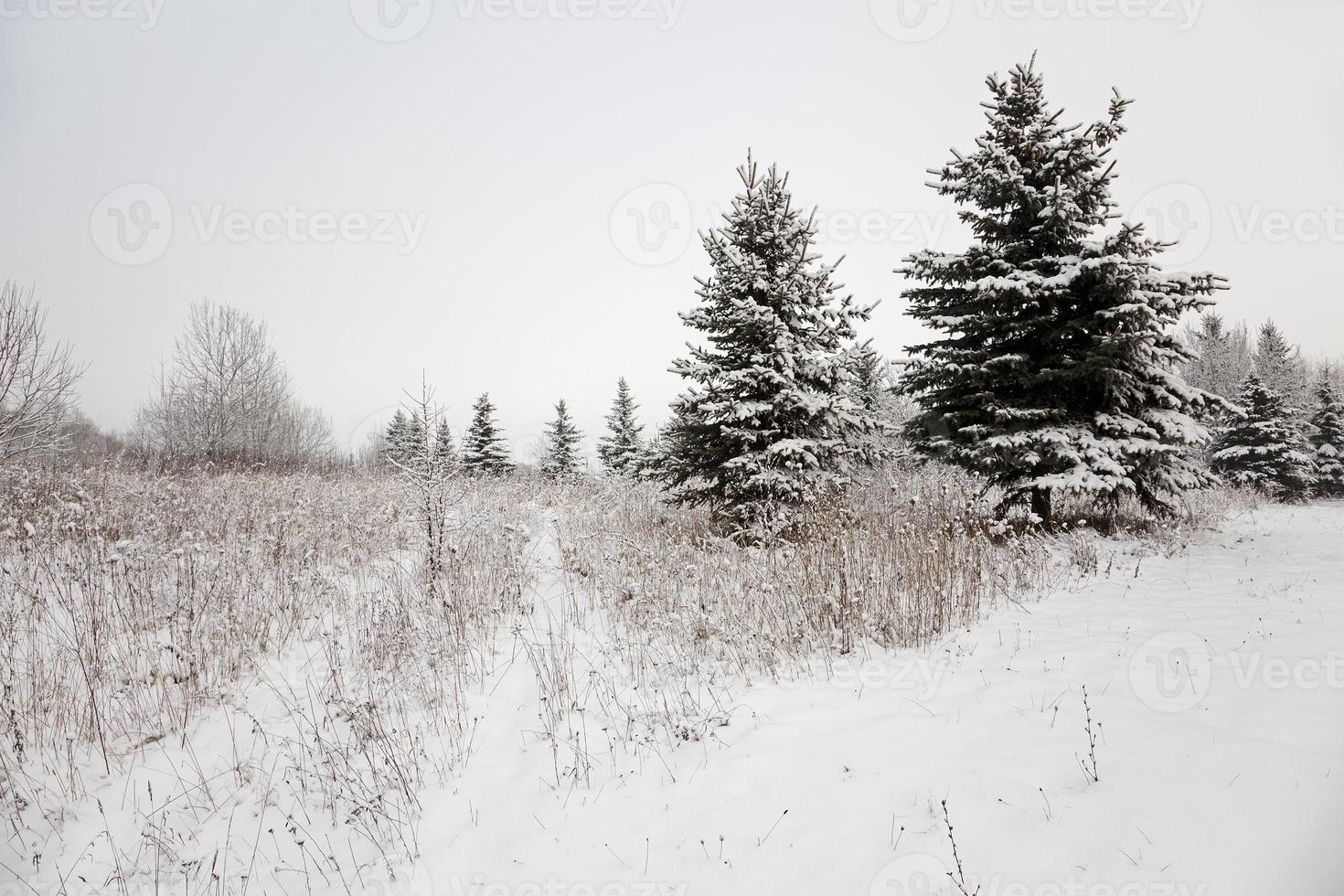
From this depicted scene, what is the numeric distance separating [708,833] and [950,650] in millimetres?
2777

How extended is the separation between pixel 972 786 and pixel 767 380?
6.05m

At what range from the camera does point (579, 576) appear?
7.07 m

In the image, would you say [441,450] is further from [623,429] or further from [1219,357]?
[1219,357]

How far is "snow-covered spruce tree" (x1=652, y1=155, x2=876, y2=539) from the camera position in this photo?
788 cm

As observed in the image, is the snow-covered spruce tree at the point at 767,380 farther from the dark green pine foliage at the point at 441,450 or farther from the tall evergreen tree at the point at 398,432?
the tall evergreen tree at the point at 398,432

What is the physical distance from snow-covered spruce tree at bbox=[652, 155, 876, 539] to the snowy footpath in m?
3.85

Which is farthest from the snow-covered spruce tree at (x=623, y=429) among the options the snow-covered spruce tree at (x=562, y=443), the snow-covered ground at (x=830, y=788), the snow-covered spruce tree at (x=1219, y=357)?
the snow-covered spruce tree at (x=1219, y=357)

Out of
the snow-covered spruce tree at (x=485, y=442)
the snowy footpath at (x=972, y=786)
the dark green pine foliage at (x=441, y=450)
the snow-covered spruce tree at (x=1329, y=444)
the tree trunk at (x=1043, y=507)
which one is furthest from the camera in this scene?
the snow-covered spruce tree at (x=485, y=442)

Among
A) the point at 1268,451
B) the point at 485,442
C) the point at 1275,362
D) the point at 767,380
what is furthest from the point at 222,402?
the point at 1275,362

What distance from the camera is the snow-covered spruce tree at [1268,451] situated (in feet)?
58.2

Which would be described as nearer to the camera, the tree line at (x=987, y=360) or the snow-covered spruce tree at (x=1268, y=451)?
the tree line at (x=987, y=360)

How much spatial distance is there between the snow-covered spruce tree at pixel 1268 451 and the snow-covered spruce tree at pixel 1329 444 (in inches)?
39.9

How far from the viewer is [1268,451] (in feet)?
59.2

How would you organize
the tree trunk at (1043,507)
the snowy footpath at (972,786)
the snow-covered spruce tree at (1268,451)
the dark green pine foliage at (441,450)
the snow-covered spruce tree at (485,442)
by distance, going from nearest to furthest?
the snowy footpath at (972,786) → the dark green pine foliage at (441,450) → the tree trunk at (1043,507) → the snow-covered spruce tree at (1268,451) → the snow-covered spruce tree at (485,442)
